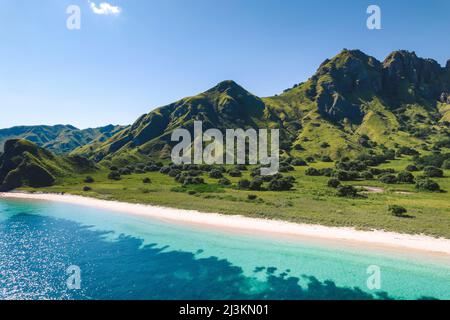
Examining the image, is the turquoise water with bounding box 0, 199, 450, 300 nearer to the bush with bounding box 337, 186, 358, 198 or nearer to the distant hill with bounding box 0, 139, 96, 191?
the bush with bounding box 337, 186, 358, 198

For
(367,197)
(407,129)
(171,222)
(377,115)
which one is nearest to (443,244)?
(367,197)

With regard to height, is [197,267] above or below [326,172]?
below

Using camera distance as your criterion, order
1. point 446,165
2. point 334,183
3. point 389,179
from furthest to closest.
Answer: point 446,165
point 389,179
point 334,183

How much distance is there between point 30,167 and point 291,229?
95480 mm

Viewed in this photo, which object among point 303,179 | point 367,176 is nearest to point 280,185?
point 303,179

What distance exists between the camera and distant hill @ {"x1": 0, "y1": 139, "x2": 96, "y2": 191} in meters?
87.4

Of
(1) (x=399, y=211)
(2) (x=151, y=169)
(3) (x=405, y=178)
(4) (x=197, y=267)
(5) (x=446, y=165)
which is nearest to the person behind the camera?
(4) (x=197, y=267)

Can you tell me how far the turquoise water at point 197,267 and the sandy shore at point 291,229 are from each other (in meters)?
2.73

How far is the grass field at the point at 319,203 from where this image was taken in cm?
3753

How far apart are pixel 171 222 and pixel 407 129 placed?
192 m

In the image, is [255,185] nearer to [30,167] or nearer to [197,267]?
[197,267]

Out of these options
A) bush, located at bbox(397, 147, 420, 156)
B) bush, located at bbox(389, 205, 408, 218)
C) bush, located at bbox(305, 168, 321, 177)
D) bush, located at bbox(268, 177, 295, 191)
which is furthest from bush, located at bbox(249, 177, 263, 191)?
bush, located at bbox(397, 147, 420, 156)

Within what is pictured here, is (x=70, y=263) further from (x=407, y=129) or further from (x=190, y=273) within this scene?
(x=407, y=129)

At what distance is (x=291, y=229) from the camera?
124ft
